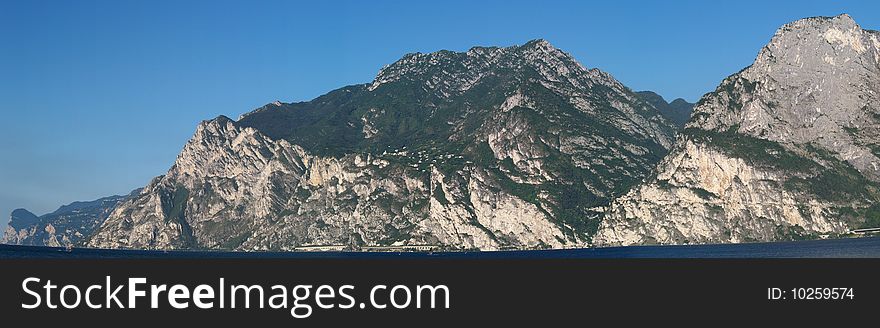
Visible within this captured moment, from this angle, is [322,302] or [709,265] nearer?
[322,302]

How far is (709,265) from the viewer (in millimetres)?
36188

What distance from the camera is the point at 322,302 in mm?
32375

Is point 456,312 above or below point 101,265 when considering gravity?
below

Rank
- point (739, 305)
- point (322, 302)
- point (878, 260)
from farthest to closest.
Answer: point (878, 260) < point (739, 305) < point (322, 302)

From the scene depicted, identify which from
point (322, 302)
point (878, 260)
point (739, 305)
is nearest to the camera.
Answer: point (322, 302)

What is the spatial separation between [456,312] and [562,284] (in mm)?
4758

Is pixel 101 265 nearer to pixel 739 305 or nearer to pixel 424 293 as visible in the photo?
pixel 424 293

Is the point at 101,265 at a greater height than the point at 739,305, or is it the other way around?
the point at 101,265

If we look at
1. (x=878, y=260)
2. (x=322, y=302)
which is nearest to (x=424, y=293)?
(x=322, y=302)

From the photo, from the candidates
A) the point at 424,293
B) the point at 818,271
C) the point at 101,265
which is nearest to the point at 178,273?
the point at 101,265

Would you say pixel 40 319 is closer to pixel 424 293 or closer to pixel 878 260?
pixel 424 293

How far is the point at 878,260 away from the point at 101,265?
30.5m

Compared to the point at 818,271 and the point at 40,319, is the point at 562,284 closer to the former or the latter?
the point at 818,271

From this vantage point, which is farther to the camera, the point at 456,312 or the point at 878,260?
the point at 878,260
